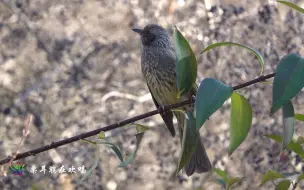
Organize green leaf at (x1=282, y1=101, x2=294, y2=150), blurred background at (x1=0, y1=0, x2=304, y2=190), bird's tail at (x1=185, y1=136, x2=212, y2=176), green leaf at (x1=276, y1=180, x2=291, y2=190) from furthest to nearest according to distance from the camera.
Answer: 1. blurred background at (x1=0, y1=0, x2=304, y2=190)
2. bird's tail at (x1=185, y1=136, x2=212, y2=176)
3. green leaf at (x1=276, y1=180, x2=291, y2=190)
4. green leaf at (x1=282, y1=101, x2=294, y2=150)

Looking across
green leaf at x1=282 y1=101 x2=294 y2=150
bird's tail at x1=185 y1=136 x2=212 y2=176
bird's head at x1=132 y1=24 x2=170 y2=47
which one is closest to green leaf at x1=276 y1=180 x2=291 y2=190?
green leaf at x1=282 y1=101 x2=294 y2=150

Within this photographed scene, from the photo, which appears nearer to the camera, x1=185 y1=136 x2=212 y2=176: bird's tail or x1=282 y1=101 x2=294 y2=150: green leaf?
x1=282 y1=101 x2=294 y2=150: green leaf

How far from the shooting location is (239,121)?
3.81 ft

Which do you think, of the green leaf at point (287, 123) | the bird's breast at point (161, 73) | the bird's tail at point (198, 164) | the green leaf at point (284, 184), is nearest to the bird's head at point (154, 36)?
the bird's breast at point (161, 73)

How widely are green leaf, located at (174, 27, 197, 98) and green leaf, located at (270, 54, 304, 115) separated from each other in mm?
214

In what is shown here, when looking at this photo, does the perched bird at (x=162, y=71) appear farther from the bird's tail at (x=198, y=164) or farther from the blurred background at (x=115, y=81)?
the blurred background at (x=115, y=81)

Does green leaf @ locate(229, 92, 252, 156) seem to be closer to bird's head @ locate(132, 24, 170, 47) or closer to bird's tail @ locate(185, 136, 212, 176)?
bird's tail @ locate(185, 136, 212, 176)

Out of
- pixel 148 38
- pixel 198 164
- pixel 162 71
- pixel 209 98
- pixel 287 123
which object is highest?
pixel 148 38

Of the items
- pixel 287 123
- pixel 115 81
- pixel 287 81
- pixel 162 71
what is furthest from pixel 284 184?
pixel 115 81

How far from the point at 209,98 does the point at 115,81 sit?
3.69 meters

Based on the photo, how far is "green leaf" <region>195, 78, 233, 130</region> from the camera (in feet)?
3.38

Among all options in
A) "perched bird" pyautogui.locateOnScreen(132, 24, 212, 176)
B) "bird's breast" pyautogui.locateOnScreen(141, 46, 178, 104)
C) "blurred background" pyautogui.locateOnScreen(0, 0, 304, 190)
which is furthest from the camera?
"blurred background" pyautogui.locateOnScreen(0, 0, 304, 190)

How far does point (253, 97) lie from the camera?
15.9 feet

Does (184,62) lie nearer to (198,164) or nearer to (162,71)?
(198,164)
